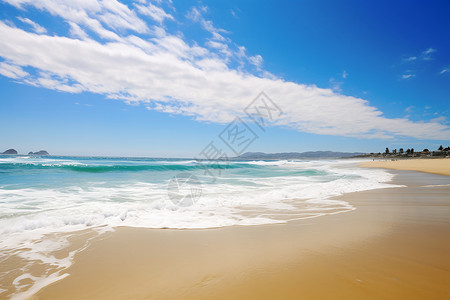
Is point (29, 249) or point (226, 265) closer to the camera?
point (226, 265)

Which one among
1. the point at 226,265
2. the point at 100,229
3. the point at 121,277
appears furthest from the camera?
the point at 100,229

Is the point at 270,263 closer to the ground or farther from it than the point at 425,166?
closer to the ground

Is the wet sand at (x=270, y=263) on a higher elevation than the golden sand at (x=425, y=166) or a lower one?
lower

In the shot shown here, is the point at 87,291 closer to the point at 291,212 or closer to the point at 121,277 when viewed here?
the point at 121,277

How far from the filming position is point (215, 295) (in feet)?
5.78

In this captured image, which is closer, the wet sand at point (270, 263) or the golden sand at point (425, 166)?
the wet sand at point (270, 263)

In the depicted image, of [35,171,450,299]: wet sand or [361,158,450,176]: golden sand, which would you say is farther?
[361,158,450,176]: golden sand

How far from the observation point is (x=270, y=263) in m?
2.28

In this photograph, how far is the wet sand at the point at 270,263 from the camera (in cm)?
179

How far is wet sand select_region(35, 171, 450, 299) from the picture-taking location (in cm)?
179

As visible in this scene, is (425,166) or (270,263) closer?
(270,263)

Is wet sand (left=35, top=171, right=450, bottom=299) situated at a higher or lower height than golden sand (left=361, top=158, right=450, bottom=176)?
lower

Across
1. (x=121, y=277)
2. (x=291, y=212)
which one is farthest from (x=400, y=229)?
(x=121, y=277)

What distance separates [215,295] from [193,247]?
3.57 feet
